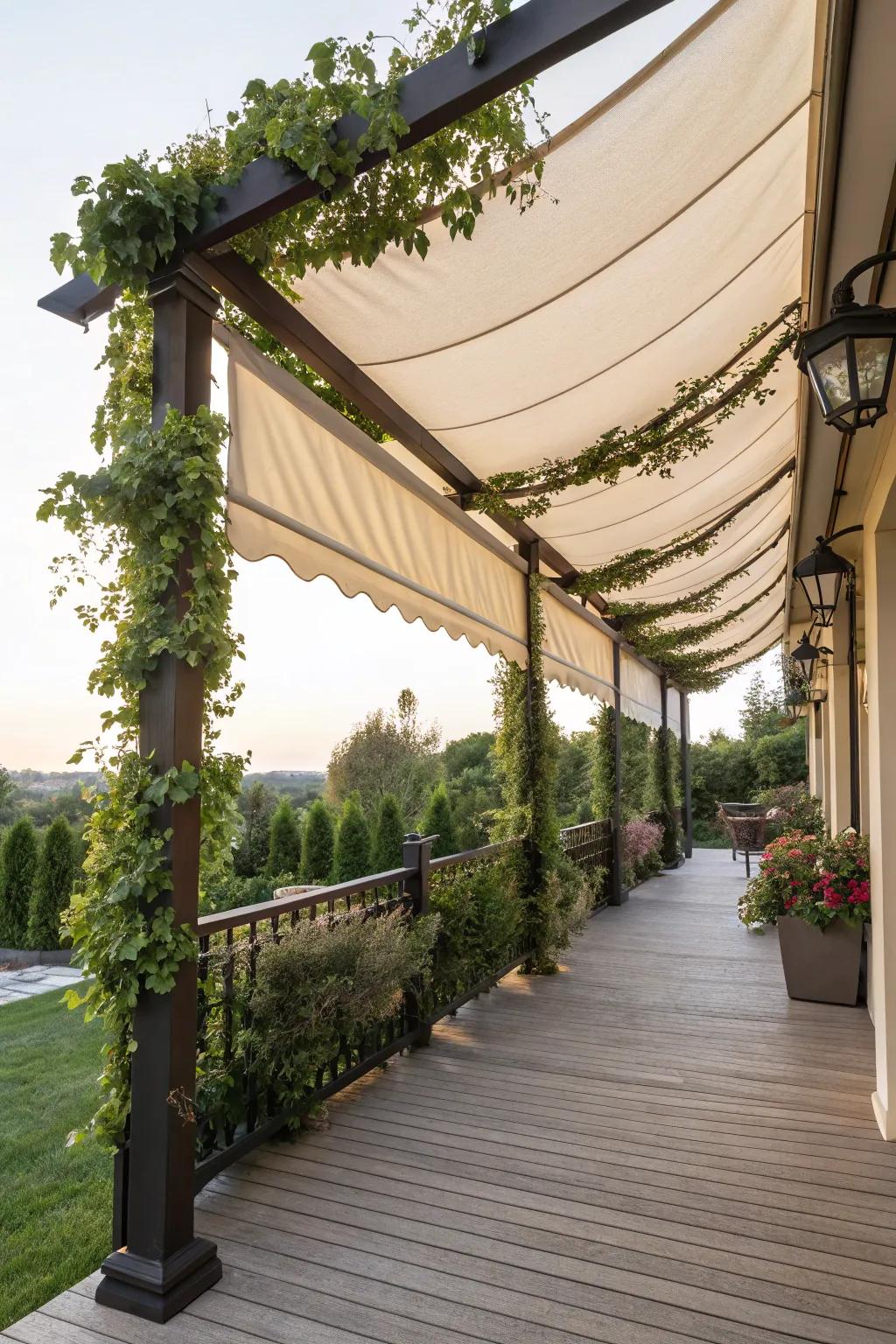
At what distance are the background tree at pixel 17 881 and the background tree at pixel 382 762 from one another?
8495 millimetres

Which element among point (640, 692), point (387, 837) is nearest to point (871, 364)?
point (640, 692)

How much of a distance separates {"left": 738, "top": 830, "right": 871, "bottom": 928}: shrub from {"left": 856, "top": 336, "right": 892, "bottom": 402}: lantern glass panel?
152 inches

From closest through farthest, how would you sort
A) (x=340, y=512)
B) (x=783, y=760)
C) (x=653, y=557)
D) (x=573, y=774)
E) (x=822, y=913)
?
(x=340, y=512) < (x=822, y=913) < (x=653, y=557) < (x=783, y=760) < (x=573, y=774)

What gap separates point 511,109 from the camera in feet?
7.47

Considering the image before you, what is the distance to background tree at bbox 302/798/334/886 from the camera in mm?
11750

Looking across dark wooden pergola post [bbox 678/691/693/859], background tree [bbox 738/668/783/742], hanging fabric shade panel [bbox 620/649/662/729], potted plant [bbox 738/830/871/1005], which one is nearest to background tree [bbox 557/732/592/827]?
dark wooden pergola post [bbox 678/691/693/859]

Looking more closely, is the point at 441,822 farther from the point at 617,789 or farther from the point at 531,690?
the point at 531,690

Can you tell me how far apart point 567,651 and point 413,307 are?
4.57 metres

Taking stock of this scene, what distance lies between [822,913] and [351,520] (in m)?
3.82

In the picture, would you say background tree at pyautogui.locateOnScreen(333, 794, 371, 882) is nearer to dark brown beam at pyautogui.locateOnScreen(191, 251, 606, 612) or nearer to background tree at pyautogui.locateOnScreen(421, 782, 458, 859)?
background tree at pyautogui.locateOnScreen(421, 782, 458, 859)

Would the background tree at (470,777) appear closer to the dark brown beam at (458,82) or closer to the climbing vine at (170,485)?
the climbing vine at (170,485)

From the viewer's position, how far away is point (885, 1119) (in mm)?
3246

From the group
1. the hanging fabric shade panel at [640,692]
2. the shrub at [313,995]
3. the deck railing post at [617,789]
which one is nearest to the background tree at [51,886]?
the deck railing post at [617,789]

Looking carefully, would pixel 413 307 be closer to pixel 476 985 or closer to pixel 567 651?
pixel 476 985
